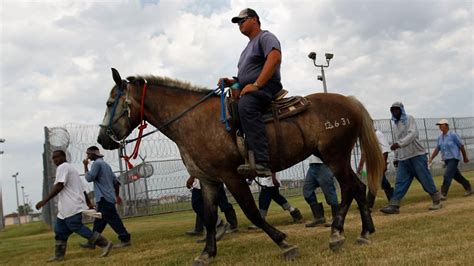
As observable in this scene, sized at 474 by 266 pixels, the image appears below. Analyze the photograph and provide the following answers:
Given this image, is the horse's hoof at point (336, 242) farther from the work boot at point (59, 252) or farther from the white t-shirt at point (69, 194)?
the work boot at point (59, 252)

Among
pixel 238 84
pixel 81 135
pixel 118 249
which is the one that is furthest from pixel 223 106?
pixel 81 135

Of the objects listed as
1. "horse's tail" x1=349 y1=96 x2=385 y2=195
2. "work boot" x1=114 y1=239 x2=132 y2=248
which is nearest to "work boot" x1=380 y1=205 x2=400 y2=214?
"horse's tail" x1=349 y1=96 x2=385 y2=195

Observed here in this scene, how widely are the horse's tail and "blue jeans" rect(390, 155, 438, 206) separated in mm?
2761

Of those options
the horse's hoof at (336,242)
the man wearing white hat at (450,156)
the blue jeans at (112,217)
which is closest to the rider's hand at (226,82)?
the horse's hoof at (336,242)

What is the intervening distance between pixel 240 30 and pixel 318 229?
3809 millimetres

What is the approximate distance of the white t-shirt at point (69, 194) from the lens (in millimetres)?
7219

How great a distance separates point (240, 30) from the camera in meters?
5.56

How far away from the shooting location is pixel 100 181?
8242mm

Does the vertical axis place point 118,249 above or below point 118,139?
below

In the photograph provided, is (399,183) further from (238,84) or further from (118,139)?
(118,139)

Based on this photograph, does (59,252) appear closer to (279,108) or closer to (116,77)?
(116,77)

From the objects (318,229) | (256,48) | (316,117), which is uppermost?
(256,48)

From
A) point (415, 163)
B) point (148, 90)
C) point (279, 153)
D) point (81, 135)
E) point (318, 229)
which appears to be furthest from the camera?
point (81, 135)

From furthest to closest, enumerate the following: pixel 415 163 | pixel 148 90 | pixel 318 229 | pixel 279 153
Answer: pixel 415 163
pixel 318 229
pixel 148 90
pixel 279 153
